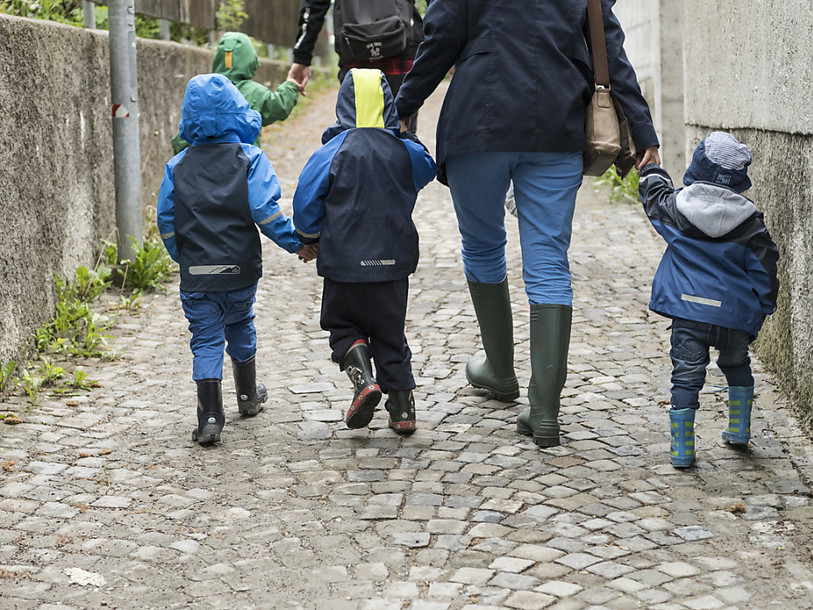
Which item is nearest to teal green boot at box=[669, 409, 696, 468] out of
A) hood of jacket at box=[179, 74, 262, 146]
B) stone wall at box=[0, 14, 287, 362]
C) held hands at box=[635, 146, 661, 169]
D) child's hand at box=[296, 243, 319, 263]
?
held hands at box=[635, 146, 661, 169]

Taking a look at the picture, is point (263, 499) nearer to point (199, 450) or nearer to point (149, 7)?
point (199, 450)

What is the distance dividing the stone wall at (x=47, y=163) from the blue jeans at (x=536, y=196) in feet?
7.86

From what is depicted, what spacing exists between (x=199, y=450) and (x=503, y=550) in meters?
1.59

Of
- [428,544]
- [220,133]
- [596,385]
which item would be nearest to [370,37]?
[220,133]

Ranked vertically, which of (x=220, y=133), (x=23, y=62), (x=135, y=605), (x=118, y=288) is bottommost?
(x=135, y=605)

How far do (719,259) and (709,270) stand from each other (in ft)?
0.17

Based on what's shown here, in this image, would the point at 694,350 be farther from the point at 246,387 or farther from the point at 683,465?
the point at 246,387

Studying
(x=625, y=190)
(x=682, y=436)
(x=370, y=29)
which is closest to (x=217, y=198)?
(x=370, y=29)

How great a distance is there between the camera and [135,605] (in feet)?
10.7

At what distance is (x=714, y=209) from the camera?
13.1 ft

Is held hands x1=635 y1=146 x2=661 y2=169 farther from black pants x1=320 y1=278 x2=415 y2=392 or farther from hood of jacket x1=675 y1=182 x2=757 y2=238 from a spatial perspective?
black pants x1=320 y1=278 x2=415 y2=392

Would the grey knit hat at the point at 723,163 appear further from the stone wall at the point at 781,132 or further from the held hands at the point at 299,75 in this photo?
the held hands at the point at 299,75

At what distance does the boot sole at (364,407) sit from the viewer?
14.6 feet

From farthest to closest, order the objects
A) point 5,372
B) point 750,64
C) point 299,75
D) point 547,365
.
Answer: point 299,75 < point 750,64 < point 5,372 < point 547,365
